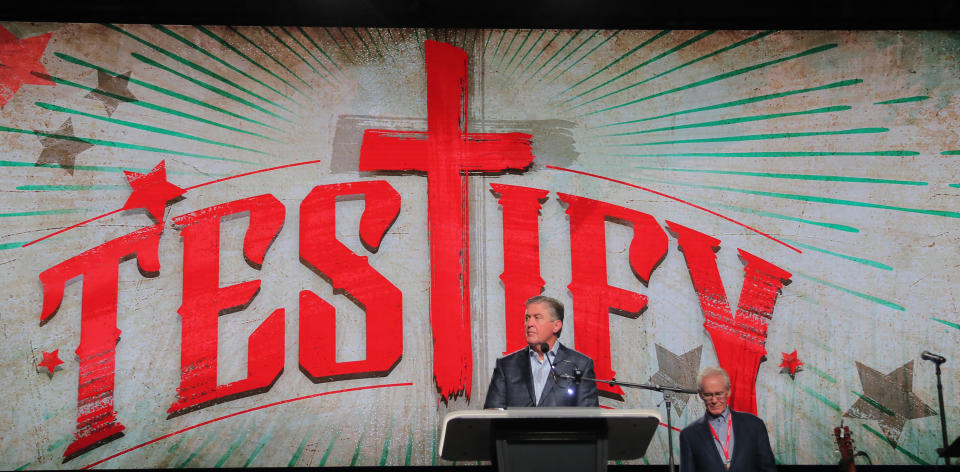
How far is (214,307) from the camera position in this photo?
490 cm

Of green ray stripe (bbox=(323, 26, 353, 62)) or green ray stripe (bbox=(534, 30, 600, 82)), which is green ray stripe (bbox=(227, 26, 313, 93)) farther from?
green ray stripe (bbox=(534, 30, 600, 82))

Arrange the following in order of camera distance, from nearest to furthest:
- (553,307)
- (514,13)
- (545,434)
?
(545,434)
(553,307)
(514,13)

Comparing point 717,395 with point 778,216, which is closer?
point 717,395

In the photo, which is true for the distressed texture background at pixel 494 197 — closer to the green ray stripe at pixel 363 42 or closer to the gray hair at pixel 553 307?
the green ray stripe at pixel 363 42

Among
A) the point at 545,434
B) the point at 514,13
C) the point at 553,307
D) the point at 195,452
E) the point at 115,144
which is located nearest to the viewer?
the point at 545,434

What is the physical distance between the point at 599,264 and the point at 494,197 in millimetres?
769

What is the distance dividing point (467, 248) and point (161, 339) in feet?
6.24

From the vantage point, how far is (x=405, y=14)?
17.0ft

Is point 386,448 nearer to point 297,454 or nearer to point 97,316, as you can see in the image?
point 297,454

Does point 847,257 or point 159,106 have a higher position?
point 159,106

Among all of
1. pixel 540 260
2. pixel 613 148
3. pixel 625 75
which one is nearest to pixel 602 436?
pixel 540 260

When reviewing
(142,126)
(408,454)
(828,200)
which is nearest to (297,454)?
(408,454)

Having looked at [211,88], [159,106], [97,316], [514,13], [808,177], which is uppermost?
[514,13]

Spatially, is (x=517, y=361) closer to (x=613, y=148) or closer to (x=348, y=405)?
(x=348, y=405)
